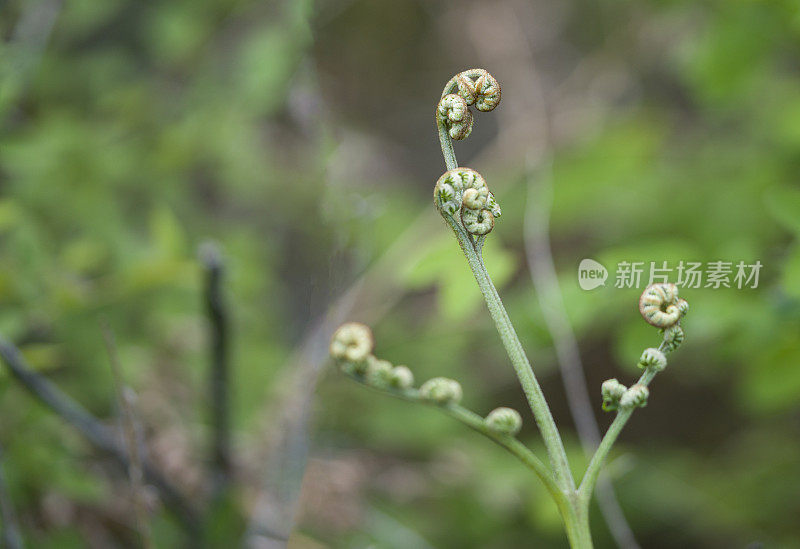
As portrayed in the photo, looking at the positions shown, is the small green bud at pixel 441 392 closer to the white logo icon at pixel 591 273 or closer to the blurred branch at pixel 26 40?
the white logo icon at pixel 591 273

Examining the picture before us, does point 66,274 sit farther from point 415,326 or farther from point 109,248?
point 415,326

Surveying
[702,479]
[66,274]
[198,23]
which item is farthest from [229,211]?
[702,479]

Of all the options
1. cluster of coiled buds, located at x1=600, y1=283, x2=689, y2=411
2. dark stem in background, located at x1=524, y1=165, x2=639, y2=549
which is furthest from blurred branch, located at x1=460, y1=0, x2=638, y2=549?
cluster of coiled buds, located at x1=600, y1=283, x2=689, y2=411

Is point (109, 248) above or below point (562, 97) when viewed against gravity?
below

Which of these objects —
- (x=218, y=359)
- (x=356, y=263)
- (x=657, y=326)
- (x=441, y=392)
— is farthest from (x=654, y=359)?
(x=356, y=263)

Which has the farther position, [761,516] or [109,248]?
[761,516]

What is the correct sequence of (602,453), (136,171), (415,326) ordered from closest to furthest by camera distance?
(602,453) < (136,171) < (415,326)

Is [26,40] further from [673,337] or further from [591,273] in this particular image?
[673,337]
